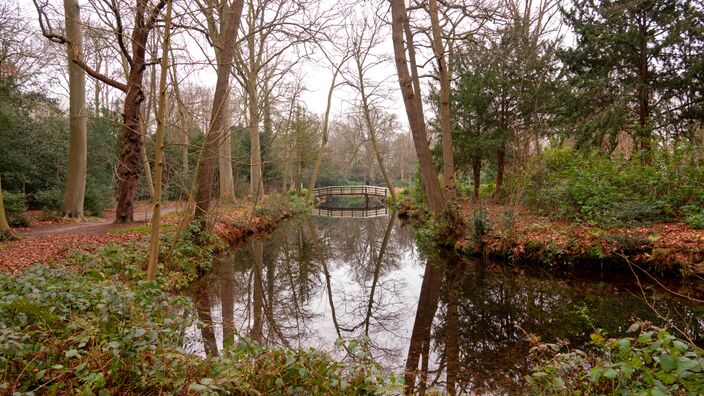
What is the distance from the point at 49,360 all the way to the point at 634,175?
10.5 m

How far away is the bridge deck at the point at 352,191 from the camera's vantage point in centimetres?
3253

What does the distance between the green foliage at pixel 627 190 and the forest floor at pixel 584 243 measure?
0.95 feet

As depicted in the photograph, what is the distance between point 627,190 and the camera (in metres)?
8.69

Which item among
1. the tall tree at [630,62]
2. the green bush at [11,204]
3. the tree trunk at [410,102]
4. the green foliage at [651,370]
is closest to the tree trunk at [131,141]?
the green bush at [11,204]

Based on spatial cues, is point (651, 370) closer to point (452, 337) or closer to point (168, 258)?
point (452, 337)

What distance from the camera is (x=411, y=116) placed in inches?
412

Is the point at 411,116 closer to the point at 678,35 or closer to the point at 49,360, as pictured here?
the point at 678,35

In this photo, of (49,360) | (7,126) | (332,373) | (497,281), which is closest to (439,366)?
(332,373)

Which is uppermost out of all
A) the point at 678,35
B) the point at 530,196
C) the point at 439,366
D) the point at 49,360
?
the point at 678,35

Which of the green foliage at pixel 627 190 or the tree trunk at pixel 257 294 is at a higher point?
the green foliage at pixel 627 190

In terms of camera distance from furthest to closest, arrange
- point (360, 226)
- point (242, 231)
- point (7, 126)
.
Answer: point (360, 226)
point (242, 231)
point (7, 126)

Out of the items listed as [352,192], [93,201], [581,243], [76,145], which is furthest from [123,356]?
[352,192]

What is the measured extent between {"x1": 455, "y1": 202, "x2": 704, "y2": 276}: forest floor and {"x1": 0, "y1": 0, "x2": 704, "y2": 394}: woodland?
40 mm

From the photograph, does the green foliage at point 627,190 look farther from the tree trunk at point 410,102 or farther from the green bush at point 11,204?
the green bush at point 11,204
